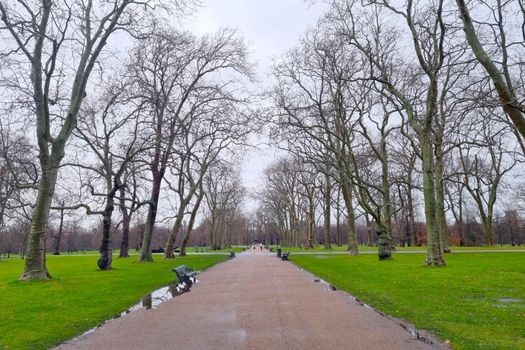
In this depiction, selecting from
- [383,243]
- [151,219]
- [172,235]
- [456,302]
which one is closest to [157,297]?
[456,302]

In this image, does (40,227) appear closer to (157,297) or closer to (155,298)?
(157,297)

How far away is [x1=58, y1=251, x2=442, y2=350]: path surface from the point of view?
22.2 ft

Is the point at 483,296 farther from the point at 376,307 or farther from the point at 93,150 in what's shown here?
the point at 93,150

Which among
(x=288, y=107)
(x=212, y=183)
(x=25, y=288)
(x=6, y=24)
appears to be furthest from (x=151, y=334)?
(x=212, y=183)

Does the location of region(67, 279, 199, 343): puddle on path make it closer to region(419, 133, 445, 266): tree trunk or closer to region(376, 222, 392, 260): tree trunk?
region(419, 133, 445, 266): tree trunk

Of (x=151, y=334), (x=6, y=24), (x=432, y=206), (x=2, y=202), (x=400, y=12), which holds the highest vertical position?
(x=400, y=12)

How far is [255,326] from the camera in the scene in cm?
805

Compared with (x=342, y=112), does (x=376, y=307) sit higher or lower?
lower

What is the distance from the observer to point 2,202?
1652 inches

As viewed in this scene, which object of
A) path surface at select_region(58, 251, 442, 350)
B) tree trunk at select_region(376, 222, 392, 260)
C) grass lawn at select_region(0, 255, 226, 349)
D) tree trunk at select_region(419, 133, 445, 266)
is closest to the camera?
path surface at select_region(58, 251, 442, 350)

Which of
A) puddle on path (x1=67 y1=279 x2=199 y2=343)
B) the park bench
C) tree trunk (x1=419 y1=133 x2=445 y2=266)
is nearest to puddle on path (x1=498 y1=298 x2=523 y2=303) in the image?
puddle on path (x1=67 y1=279 x2=199 y2=343)

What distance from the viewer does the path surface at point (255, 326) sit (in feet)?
22.2

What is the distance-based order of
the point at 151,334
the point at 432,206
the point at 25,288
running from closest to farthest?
the point at 151,334 < the point at 25,288 < the point at 432,206

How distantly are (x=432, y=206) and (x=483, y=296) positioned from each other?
10.9 m
